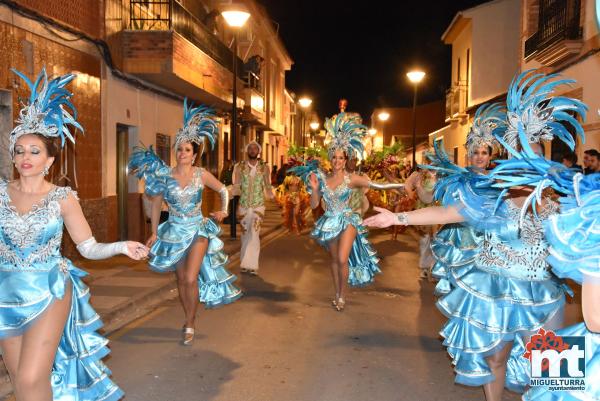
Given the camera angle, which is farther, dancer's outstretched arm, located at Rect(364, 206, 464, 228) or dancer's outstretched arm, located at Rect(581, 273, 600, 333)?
dancer's outstretched arm, located at Rect(364, 206, 464, 228)

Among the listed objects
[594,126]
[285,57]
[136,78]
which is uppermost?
[285,57]

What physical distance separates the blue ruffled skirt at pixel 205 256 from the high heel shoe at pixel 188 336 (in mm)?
642

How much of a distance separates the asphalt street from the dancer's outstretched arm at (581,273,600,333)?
2.76 m

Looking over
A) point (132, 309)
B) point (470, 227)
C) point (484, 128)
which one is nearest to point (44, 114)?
point (484, 128)

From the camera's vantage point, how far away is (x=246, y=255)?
11.0 meters

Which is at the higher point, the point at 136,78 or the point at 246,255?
the point at 136,78

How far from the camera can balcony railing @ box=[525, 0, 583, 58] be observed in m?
14.8

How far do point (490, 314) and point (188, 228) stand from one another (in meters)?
3.56

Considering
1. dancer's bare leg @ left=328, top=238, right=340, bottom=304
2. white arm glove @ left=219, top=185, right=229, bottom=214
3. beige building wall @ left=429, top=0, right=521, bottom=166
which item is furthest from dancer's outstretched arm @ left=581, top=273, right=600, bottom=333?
beige building wall @ left=429, top=0, right=521, bottom=166

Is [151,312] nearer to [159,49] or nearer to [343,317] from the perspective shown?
[343,317]

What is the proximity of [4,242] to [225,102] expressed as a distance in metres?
16.9

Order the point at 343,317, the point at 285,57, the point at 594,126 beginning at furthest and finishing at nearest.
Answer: the point at 285,57
the point at 594,126
the point at 343,317

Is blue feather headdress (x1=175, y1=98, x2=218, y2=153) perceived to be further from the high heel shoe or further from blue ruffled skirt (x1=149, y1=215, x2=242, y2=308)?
the high heel shoe

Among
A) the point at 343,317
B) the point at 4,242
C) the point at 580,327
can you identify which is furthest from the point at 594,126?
the point at 4,242
